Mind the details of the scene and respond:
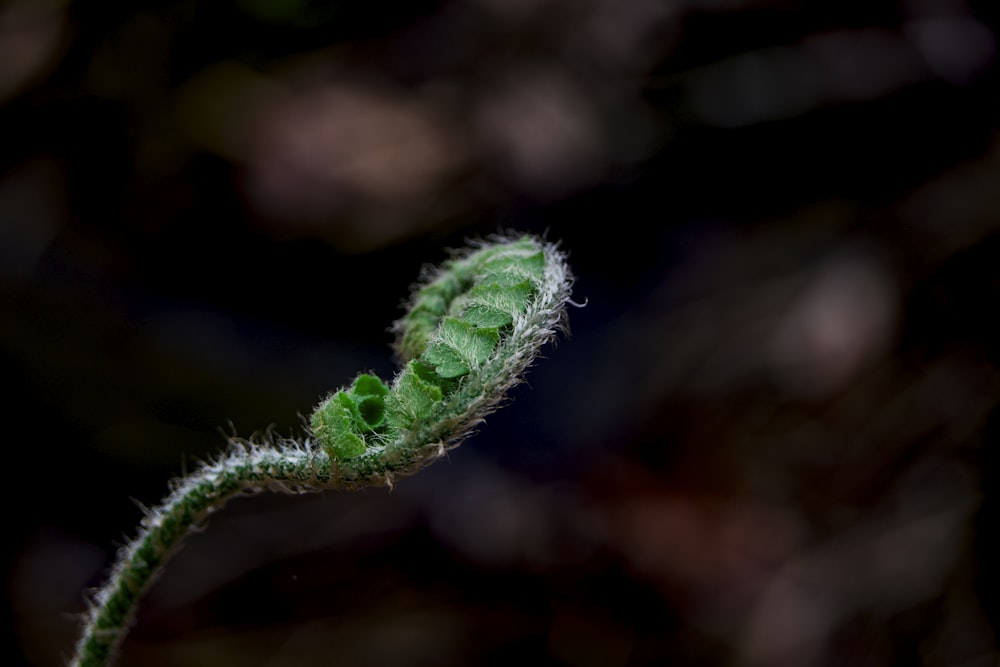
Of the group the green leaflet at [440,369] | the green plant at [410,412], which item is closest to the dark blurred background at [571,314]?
the green plant at [410,412]

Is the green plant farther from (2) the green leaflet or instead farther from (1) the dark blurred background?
(1) the dark blurred background

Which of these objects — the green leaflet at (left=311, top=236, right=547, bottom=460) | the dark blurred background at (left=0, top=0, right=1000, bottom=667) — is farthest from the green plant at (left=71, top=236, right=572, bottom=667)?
the dark blurred background at (left=0, top=0, right=1000, bottom=667)

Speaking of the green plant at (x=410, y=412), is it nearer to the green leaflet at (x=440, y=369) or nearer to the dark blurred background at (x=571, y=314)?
the green leaflet at (x=440, y=369)

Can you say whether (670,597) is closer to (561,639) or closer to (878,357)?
(561,639)

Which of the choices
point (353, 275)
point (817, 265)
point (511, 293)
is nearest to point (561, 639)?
point (353, 275)

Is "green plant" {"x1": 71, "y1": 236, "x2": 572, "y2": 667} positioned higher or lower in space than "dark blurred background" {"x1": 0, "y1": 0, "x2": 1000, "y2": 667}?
lower

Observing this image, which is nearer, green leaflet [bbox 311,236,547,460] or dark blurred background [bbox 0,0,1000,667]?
green leaflet [bbox 311,236,547,460]
